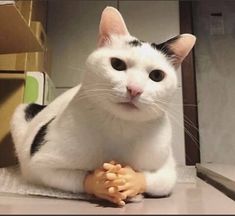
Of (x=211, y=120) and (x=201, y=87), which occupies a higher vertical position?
(x=201, y=87)

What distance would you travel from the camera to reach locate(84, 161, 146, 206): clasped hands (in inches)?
24.2

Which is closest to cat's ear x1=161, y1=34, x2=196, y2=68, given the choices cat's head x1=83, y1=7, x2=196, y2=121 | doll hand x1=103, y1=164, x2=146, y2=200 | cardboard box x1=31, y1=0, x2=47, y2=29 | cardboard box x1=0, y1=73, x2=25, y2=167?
cat's head x1=83, y1=7, x2=196, y2=121

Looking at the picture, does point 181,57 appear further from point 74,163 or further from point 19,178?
point 19,178

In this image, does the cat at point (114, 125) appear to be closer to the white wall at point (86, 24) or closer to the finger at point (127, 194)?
the finger at point (127, 194)

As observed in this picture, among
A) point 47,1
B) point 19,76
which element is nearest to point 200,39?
point 19,76

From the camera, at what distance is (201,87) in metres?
1.26

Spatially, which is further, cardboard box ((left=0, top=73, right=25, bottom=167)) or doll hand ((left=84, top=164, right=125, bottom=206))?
cardboard box ((left=0, top=73, right=25, bottom=167))

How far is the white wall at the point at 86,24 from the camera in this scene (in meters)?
1.86

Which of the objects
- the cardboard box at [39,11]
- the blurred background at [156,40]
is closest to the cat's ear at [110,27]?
the blurred background at [156,40]

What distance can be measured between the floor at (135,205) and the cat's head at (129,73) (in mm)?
183

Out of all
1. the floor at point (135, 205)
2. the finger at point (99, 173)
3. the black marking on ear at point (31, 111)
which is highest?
the black marking on ear at point (31, 111)

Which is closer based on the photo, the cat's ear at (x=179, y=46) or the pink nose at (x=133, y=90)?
the pink nose at (x=133, y=90)

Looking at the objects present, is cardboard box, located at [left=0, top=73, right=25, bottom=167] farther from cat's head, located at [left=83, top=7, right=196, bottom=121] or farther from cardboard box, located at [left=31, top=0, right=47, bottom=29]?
cat's head, located at [left=83, top=7, right=196, bottom=121]

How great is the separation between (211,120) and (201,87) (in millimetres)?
181
